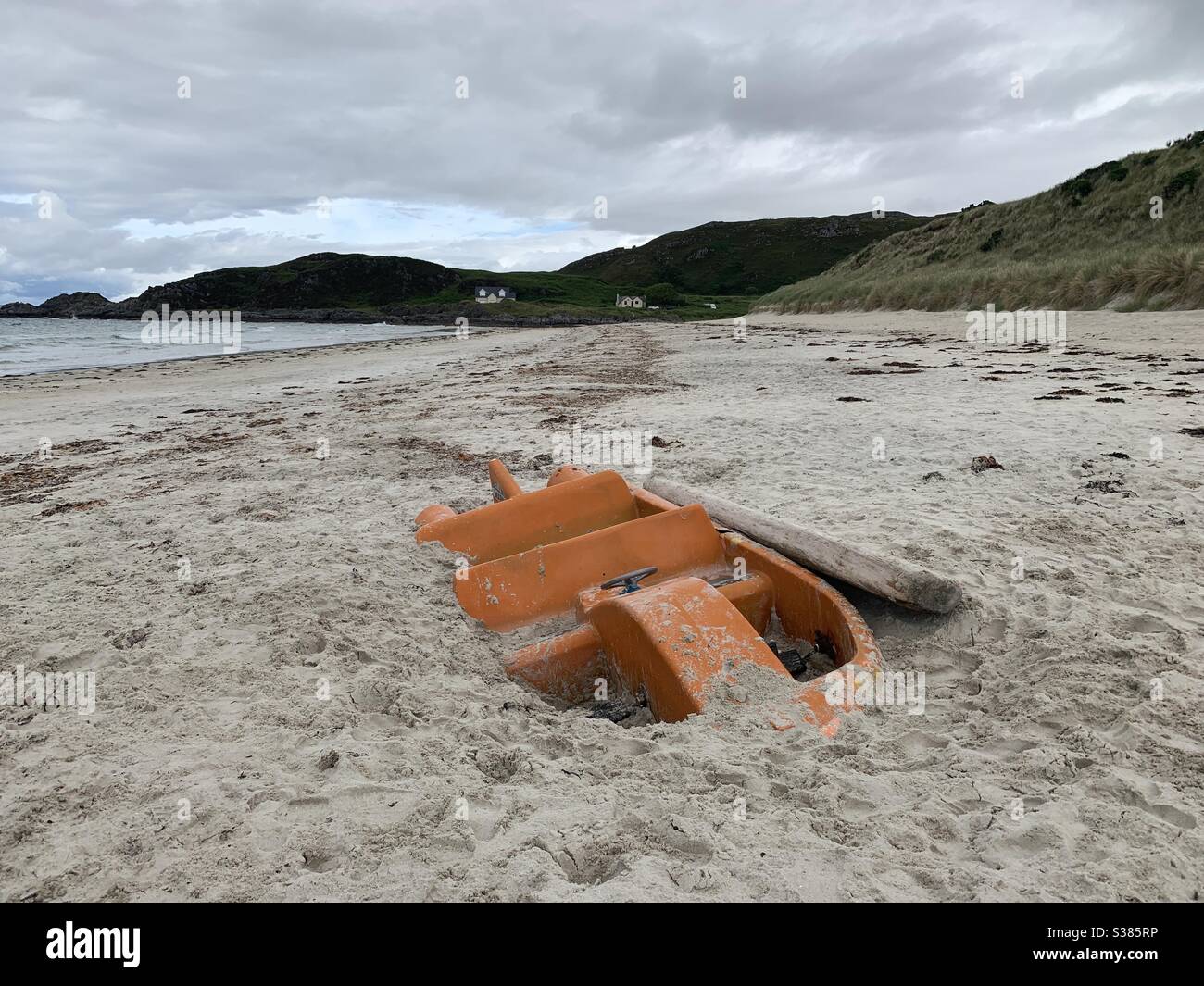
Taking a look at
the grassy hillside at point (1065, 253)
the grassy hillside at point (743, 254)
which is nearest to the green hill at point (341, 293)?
the grassy hillside at point (743, 254)

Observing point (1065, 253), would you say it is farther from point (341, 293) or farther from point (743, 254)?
point (341, 293)

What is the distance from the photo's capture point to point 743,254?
4200 inches

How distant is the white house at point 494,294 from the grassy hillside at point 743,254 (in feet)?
57.9

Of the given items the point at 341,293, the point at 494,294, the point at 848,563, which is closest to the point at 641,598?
the point at 848,563

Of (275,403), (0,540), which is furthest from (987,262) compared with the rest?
(0,540)

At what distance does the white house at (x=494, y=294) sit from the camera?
76488mm

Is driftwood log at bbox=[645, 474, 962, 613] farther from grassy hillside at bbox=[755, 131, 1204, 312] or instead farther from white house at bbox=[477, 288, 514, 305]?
white house at bbox=[477, 288, 514, 305]

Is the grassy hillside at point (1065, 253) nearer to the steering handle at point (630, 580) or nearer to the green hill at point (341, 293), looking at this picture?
the steering handle at point (630, 580)

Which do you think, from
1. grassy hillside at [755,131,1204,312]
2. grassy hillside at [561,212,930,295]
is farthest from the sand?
grassy hillside at [561,212,930,295]

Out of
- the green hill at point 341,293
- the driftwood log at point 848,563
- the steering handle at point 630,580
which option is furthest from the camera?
the green hill at point 341,293

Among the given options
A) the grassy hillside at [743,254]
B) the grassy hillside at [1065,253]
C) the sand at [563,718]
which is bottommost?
the sand at [563,718]

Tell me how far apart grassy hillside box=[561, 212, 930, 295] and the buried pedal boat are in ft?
288
